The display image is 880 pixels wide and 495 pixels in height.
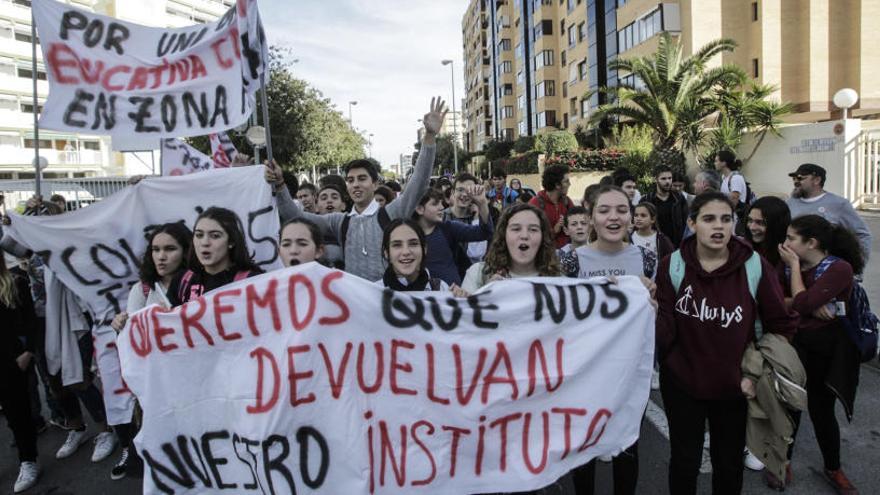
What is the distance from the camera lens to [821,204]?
16.0ft

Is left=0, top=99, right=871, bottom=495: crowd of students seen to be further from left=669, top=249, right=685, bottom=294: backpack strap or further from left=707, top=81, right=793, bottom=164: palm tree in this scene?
left=707, top=81, right=793, bottom=164: palm tree

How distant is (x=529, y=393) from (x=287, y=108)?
949 inches

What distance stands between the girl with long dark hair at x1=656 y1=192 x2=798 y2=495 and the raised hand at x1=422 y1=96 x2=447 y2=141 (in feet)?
6.21

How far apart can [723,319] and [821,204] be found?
2839 mm

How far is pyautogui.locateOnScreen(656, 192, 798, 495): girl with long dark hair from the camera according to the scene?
9.18ft

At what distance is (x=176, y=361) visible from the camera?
279 centimetres

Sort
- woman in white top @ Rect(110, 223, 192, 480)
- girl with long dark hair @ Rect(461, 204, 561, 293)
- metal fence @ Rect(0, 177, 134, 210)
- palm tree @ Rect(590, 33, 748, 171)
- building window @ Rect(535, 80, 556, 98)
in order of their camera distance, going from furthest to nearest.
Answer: building window @ Rect(535, 80, 556, 98) → palm tree @ Rect(590, 33, 748, 171) → metal fence @ Rect(0, 177, 134, 210) → woman in white top @ Rect(110, 223, 192, 480) → girl with long dark hair @ Rect(461, 204, 561, 293)

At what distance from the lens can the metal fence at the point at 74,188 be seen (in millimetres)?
16250

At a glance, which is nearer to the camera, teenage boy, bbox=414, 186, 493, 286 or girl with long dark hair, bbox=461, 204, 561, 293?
girl with long dark hair, bbox=461, 204, 561, 293

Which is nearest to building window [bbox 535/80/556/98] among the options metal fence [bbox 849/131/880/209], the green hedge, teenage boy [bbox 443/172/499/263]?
the green hedge

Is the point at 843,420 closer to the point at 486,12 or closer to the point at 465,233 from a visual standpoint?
the point at 465,233

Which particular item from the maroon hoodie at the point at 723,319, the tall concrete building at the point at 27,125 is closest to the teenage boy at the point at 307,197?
the maroon hoodie at the point at 723,319

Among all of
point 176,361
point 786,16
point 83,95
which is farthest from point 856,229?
point 786,16

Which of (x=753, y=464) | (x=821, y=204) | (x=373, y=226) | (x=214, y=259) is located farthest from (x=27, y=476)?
(x=821, y=204)
